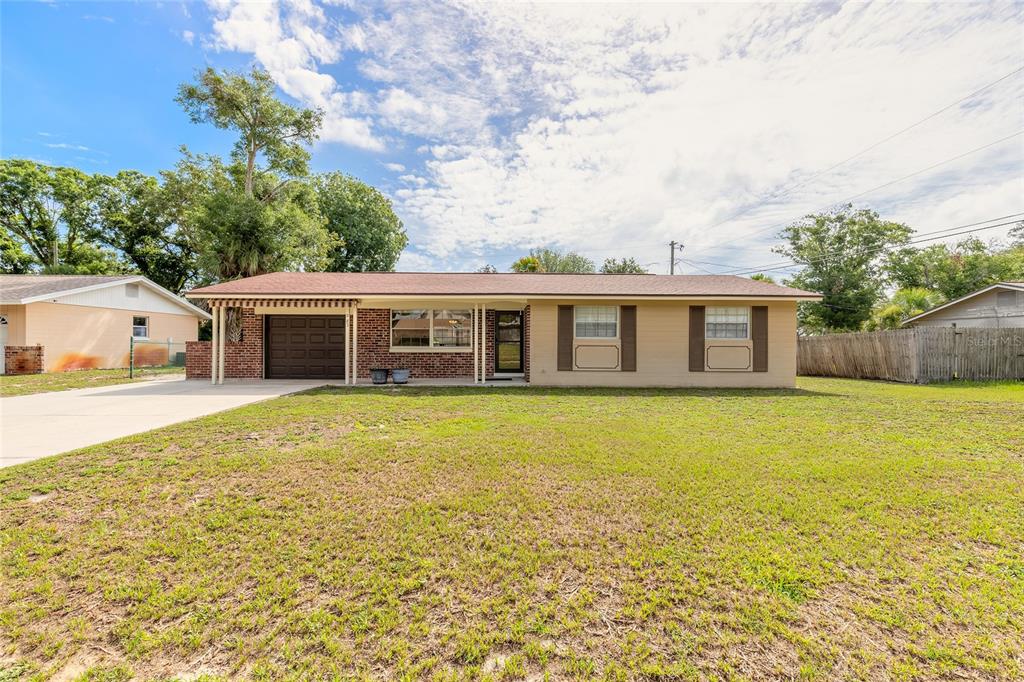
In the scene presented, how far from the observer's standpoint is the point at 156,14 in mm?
9227

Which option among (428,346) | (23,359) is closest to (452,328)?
(428,346)

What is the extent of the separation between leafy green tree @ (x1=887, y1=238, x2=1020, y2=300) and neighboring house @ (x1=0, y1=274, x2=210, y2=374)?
43.8 m

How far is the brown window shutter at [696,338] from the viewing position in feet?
38.0

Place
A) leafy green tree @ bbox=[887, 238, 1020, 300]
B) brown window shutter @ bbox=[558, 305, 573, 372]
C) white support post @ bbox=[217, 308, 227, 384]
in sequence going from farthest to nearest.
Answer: leafy green tree @ bbox=[887, 238, 1020, 300]
white support post @ bbox=[217, 308, 227, 384]
brown window shutter @ bbox=[558, 305, 573, 372]

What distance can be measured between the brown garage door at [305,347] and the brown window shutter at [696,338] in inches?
416

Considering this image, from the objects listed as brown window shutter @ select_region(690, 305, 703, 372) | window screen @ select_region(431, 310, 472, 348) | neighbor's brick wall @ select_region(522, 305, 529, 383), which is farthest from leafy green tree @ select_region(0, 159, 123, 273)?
brown window shutter @ select_region(690, 305, 703, 372)

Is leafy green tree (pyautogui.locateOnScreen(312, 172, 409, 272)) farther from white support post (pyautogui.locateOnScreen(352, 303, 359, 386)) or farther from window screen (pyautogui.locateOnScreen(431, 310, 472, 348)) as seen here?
window screen (pyautogui.locateOnScreen(431, 310, 472, 348))

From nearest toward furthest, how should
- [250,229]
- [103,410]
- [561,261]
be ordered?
[103,410] < [250,229] < [561,261]

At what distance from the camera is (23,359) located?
15.3m

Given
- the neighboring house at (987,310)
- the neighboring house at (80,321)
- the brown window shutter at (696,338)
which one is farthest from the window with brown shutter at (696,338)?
the neighboring house at (80,321)

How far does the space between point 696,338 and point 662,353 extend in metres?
1.03

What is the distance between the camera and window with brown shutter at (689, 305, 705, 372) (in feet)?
38.0

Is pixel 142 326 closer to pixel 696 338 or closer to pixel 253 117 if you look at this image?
pixel 253 117

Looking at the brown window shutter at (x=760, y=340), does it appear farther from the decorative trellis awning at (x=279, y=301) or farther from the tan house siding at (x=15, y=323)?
the tan house siding at (x=15, y=323)
